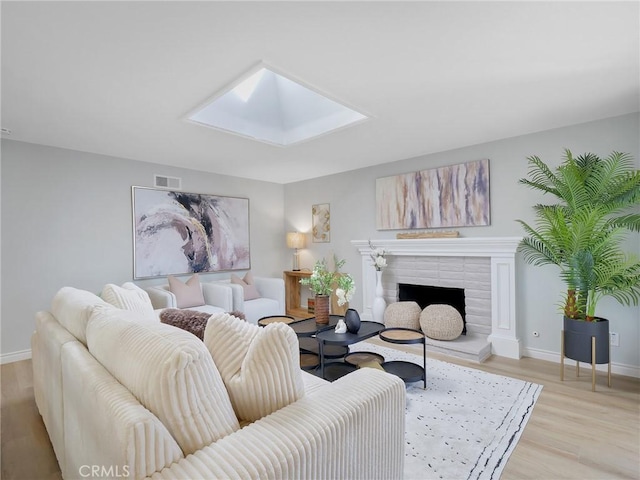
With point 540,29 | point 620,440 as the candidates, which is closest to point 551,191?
point 540,29

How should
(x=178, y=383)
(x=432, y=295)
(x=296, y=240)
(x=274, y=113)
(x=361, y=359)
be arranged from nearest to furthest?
(x=178, y=383), (x=361, y=359), (x=274, y=113), (x=432, y=295), (x=296, y=240)

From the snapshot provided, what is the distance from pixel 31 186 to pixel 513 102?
15.6ft

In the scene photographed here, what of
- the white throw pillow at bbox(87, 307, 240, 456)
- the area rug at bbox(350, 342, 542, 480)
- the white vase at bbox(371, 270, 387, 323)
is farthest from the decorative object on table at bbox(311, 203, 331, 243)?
the white throw pillow at bbox(87, 307, 240, 456)

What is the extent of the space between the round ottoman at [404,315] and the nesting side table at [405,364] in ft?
3.32

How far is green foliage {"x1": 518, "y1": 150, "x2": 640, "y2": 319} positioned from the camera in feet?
8.43

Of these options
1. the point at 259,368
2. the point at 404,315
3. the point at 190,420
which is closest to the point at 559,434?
the point at 404,315

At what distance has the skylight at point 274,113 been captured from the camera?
309 centimetres

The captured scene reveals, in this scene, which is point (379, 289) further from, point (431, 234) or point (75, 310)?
point (75, 310)

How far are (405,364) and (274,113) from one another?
2901mm

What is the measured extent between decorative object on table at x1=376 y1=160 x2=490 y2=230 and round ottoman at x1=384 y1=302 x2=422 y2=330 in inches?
41.0

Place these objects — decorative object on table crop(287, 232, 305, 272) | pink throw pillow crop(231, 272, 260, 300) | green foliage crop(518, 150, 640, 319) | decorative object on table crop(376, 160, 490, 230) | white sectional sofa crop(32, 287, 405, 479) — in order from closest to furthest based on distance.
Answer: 1. white sectional sofa crop(32, 287, 405, 479)
2. green foliage crop(518, 150, 640, 319)
3. decorative object on table crop(376, 160, 490, 230)
4. pink throw pillow crop(231, 272, 260, 300)
5. decorative object on table crop(287, 232, 305, 272)

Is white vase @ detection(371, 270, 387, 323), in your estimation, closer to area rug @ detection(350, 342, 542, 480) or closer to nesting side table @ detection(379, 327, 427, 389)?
area rug @ detection(350, 342, 542, 480)

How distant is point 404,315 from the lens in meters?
3.95

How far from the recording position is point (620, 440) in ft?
6.47
